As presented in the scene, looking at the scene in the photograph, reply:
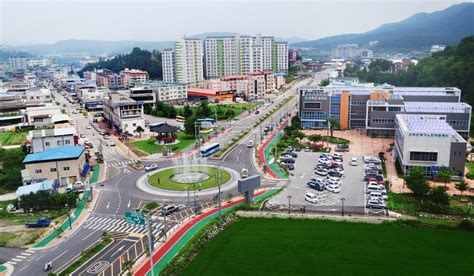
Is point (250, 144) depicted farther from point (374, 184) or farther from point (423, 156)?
point (423, 156)

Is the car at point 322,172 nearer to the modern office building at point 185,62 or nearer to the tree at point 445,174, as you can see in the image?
the tree at point 445,174

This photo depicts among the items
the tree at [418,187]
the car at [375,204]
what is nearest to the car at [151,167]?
the car at [375,204]

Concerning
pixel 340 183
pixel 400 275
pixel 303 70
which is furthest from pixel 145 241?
pixel 303 70

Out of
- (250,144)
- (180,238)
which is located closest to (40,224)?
(180,238)

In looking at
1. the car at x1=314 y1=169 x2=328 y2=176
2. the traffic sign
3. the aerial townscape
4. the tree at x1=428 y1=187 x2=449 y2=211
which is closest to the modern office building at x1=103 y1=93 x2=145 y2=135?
the aerial townscape

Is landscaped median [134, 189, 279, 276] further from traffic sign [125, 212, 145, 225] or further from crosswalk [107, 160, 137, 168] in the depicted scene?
crosswalk [107, 160, 137, 168]
